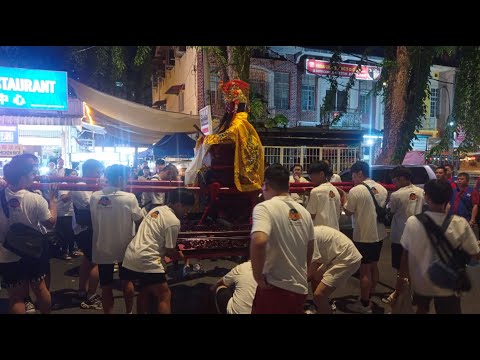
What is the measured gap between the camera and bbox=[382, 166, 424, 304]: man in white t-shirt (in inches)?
188

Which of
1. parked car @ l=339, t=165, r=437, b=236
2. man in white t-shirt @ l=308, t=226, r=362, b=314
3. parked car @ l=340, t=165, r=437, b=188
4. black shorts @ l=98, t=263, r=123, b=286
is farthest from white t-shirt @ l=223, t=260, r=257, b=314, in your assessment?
parked car @ l=340, t=165, r=437, b=188

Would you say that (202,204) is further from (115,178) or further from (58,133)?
(58,133)

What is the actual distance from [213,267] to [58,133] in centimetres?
729

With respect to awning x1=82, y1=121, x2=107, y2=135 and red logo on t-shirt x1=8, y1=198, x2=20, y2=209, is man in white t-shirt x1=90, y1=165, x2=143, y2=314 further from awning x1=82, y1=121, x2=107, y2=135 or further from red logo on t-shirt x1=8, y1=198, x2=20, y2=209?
awning x1=82, y1=121, x2=107, y2=135

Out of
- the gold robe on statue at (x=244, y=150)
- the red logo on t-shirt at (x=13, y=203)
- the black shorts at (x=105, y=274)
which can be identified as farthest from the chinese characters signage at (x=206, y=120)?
the red logo on t-shirt at (x=13, y=203)

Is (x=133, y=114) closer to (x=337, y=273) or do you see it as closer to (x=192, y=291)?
(x=192, y=291)

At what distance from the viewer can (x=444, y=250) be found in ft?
9.66

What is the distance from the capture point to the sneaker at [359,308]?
4.50 meters

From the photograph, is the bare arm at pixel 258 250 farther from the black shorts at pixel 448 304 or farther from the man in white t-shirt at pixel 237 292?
the black shorts at pixel 448 304

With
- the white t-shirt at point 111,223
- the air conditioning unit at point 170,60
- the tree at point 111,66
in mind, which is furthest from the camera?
the air conditioning unit at point 170,60

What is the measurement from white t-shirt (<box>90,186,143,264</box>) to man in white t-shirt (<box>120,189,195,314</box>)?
333 millimetres

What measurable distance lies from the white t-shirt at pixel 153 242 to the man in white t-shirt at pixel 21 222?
0.85 meters

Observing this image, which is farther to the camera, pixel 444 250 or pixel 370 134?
pixel 370 134

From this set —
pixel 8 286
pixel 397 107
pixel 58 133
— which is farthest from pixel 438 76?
pixel 8 286
